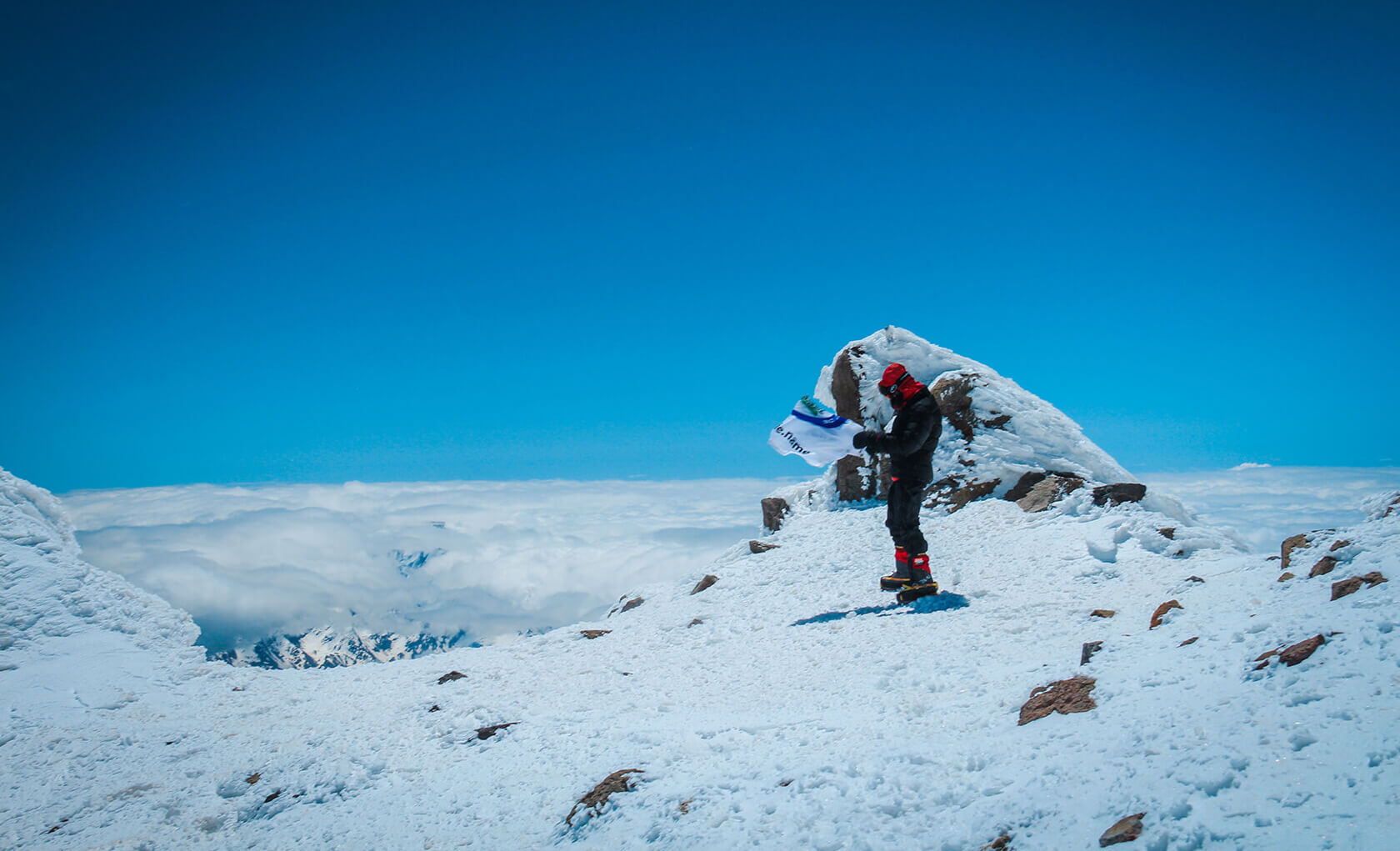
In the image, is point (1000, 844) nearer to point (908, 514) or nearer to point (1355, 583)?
point (1355, 583)

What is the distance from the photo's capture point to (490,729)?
8.58 metres

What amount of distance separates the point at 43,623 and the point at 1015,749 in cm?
1768

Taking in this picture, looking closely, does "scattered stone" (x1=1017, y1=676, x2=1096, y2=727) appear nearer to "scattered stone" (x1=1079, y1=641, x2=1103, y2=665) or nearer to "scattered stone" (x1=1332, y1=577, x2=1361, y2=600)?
"scattered stone" (x1=1079, y1=641, x2=1103, y2=665)

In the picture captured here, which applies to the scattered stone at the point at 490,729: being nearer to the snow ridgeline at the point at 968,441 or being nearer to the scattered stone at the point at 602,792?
the scattered stone at the point at 602,792

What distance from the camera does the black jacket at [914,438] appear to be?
35.7 feet

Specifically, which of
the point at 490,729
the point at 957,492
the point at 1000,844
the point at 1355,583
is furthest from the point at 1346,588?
the point at 957,492

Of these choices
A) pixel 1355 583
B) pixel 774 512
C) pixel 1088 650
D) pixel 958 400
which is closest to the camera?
pixel 1355 583

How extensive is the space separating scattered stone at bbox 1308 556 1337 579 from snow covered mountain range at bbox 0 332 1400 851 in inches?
1.4

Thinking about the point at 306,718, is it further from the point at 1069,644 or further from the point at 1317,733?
the point at 1317,733

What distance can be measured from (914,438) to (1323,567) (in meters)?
5.27

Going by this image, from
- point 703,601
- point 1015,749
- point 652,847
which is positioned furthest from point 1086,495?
point 652,847

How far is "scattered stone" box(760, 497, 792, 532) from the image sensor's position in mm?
21500

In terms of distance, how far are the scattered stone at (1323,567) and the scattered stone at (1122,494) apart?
22.8 ft

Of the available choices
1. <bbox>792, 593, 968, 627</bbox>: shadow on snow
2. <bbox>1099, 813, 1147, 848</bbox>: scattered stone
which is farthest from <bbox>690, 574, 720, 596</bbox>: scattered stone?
<bbox>1099, 813, 1147, 848</bbox>: scattered stone
